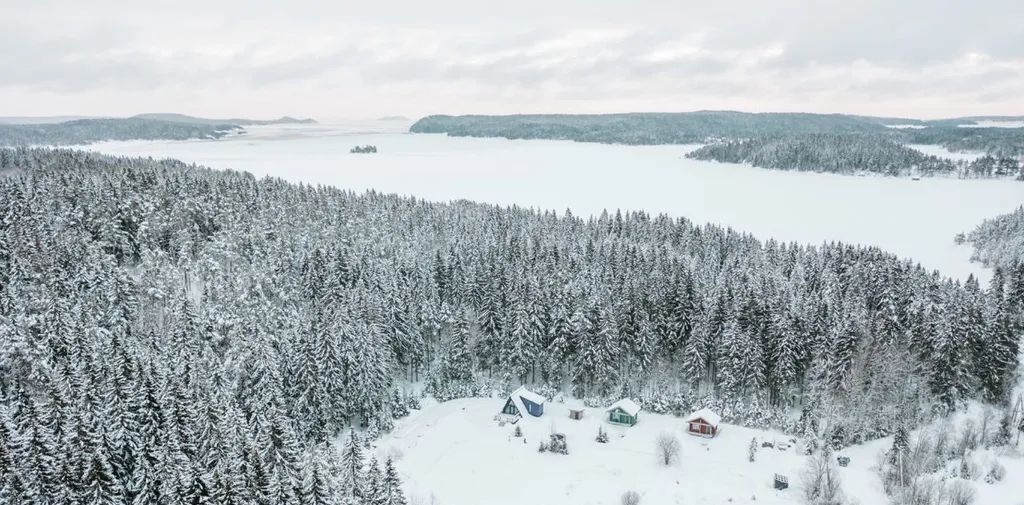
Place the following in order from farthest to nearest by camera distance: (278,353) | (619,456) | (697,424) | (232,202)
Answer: (232,202)
(278,353)
(697,424)
(619,456)

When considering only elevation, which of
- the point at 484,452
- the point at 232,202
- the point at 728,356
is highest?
the point at 232,202

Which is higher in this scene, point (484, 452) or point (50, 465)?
point (50, 465)

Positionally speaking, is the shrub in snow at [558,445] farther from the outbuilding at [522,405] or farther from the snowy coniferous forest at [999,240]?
the snowy coniferous forest at [999,240]

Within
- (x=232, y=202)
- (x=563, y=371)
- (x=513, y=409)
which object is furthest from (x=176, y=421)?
(x=232, y=202)

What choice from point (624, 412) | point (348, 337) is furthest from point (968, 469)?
point (348, 337)

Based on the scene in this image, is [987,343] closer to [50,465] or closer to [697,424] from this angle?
[697,424]

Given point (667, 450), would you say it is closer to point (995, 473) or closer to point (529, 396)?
point (529, 396)
